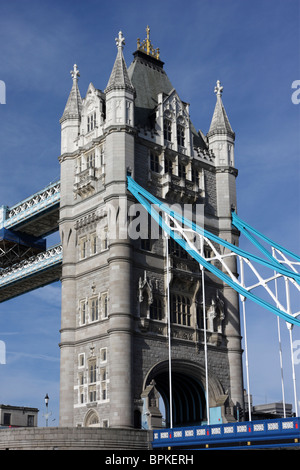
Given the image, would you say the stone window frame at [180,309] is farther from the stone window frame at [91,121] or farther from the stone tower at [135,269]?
the stone window frame at [91,121]

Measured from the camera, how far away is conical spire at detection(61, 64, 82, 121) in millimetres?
60719

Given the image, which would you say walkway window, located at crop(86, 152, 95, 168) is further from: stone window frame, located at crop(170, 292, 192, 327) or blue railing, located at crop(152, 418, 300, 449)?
blue railing, located at crop(152, 418, 300, 449)

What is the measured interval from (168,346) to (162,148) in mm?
15405

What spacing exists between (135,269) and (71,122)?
15.3 meters

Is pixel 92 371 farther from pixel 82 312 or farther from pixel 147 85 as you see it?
pixel 147 85

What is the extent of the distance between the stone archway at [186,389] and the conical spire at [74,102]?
2226 centimetres

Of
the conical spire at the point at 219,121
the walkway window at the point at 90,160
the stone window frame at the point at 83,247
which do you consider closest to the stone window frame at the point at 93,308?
the stone window frame at the point at 83,247

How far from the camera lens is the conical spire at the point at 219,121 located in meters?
62.2

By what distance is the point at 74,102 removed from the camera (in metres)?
61.4

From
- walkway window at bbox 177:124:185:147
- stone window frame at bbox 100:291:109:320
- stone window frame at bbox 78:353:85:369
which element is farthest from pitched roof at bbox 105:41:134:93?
stone window frame at bbox 78:353:85:369
